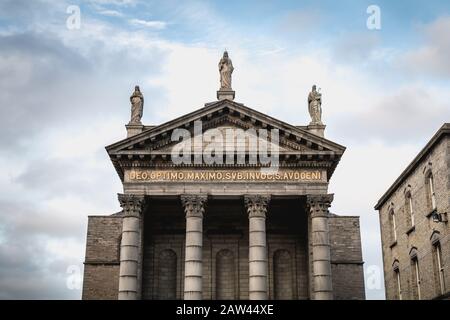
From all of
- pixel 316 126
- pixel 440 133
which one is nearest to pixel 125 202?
pixel 316 126

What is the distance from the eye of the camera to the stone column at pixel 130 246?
28688 mm

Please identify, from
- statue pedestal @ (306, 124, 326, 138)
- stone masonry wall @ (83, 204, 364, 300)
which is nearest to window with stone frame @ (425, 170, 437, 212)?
statue pedestal @ (306, 124, 326, 138)

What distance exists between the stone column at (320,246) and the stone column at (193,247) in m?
5.49

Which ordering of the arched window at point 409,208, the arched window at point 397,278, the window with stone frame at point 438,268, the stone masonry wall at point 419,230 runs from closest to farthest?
the stone masonry wall at point 419,230
the window with stone frame at point 438,268
the arched window at point 409,208
the arched window at point 397,278

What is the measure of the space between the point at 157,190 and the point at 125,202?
5.59 feet

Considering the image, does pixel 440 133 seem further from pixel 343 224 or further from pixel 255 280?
pixel 343 224

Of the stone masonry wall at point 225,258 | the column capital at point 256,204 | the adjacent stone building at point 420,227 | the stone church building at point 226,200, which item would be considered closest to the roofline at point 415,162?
the adjacent stone building at point 420,227

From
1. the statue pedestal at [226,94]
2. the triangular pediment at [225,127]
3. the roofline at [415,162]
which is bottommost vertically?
the roofline at [415,162]

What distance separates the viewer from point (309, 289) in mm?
33188

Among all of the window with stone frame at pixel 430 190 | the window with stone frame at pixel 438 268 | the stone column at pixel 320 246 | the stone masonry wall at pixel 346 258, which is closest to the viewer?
the stone column at pixel 320 246

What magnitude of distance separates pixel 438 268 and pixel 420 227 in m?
2.73

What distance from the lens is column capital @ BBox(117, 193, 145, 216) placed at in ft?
98.7

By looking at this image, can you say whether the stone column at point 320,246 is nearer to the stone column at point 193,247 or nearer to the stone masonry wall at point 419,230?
the stone masonry wall at point 419,230

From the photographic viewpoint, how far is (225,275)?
3491cm
